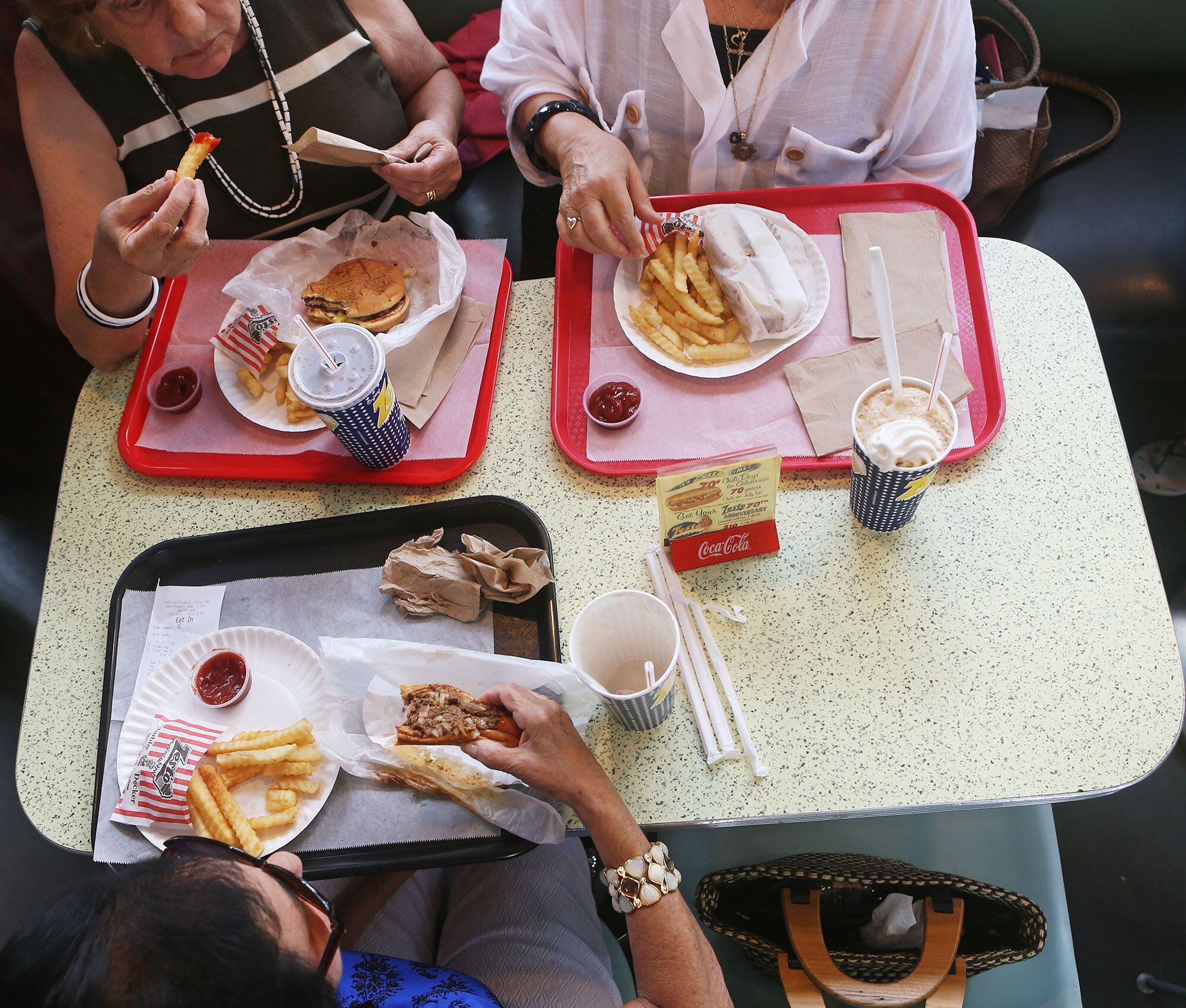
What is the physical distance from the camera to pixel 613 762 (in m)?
1.39

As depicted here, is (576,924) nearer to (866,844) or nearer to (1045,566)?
(866,844)

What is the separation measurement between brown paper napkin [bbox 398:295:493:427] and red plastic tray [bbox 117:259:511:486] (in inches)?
1.6

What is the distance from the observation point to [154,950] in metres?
0.93

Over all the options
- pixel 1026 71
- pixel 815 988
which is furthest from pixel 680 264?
pixel 1026 71

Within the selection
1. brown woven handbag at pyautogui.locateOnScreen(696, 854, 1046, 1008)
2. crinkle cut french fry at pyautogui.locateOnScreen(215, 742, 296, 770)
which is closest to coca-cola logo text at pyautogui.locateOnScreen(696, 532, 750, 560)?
brown woven handbag at pyautogui.locateOnScreen(696, 854, 1046, 1008)

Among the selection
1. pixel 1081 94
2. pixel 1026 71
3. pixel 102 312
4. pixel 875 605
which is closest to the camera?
pixel 875 605

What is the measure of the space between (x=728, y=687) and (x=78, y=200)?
1.71 meters

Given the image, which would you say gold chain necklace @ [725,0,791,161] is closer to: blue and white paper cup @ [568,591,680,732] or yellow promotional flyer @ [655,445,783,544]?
yellow promotional flyer @ [655,445,783,544]

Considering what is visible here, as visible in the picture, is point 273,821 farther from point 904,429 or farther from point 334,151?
point 334,151

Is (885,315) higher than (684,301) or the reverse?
higher

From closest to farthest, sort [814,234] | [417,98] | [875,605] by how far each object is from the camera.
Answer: [875,605]
[814,234]
[417,98]

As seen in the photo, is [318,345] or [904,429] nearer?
[904,429]

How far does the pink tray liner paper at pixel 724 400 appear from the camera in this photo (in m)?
1.63

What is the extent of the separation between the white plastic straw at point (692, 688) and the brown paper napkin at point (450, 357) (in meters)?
0.58
